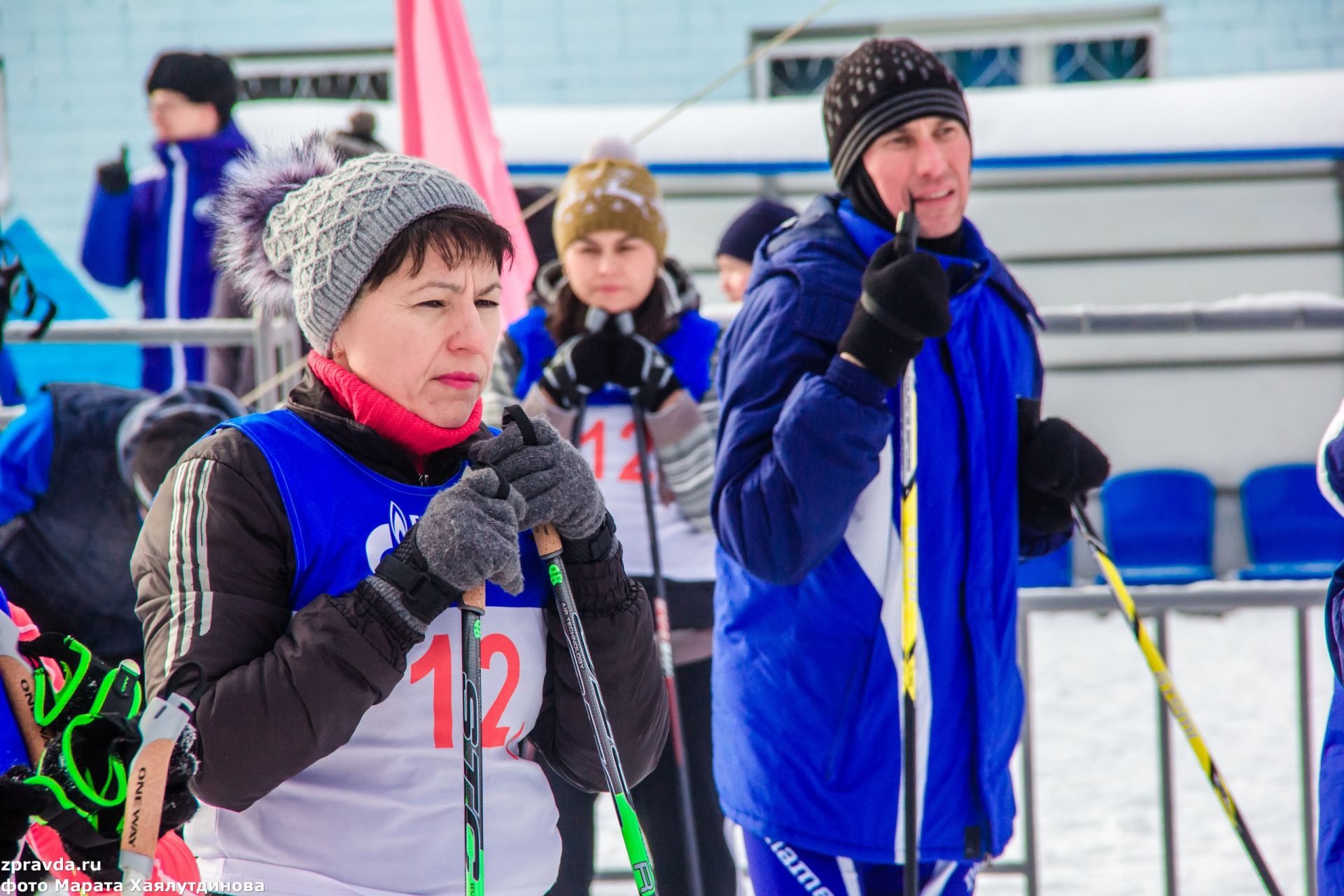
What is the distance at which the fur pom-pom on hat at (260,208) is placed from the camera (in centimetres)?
170

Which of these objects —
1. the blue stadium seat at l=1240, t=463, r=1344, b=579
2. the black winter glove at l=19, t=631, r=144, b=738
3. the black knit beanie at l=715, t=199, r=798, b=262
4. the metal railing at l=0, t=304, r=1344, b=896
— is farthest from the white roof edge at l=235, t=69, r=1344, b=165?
the black winter glove at l=19, t=631, r=144, b=738

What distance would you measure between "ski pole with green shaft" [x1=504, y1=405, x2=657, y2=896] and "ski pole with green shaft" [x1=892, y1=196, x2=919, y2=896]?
0.53m

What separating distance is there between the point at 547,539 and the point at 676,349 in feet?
5.49

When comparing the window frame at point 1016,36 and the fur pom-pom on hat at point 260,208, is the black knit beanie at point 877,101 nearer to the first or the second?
the fur pom-pom on hat at point 260,208

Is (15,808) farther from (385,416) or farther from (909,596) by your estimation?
(909,596)

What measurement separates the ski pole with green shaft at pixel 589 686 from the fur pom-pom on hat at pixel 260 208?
43cm

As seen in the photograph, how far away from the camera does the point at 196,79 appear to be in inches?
189

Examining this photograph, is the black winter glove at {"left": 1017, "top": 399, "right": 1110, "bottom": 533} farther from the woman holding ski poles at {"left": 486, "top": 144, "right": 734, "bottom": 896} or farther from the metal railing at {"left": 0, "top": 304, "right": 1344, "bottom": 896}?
the woman holding ski poles at {"left": 486, "top": 144, "right": 734, "bottom": 896}

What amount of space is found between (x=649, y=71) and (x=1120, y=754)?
5816mm

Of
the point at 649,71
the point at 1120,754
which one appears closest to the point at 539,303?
the point at 1120,754

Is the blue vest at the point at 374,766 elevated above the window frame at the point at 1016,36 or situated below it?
below

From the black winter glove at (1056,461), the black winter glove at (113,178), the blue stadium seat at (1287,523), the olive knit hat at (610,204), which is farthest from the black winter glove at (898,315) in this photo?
the blue stadium seat at (1287,523)

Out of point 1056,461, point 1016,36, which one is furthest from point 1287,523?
point 1056,461

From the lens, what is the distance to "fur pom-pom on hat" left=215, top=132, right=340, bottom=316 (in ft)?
5.57
